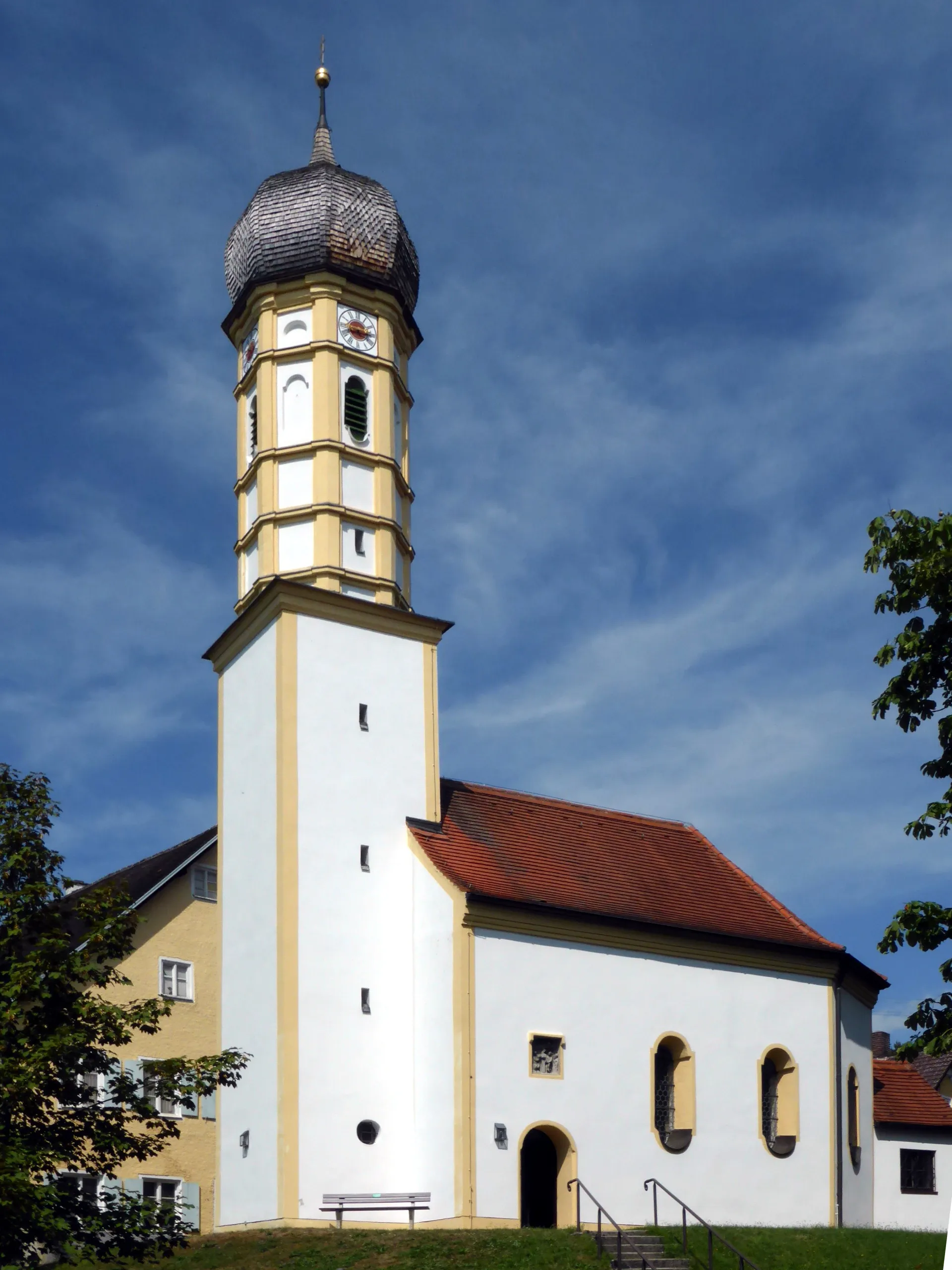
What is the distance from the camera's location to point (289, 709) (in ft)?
98.2

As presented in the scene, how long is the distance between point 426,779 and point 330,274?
32.3 feet

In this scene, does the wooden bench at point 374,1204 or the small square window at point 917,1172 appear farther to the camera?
the small square window at point 917,1172

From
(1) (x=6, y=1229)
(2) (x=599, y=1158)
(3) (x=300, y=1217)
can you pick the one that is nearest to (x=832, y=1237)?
(2) (x=599, y=1158)

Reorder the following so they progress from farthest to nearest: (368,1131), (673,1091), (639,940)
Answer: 1. (639,940)
2. (673,1091)
3. (368,1131)

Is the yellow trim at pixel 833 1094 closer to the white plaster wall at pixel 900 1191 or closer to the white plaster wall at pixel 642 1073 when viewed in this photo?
the white plaster wall at pixel 642 1073

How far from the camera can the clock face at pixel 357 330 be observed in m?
33.0

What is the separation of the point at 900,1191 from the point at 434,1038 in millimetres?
12169

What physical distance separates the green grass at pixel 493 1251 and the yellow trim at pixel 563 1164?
92.4 inches

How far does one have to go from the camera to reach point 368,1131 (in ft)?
93.2

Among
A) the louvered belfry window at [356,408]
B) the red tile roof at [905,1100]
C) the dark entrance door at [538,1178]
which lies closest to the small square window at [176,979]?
the dark entrance door at [538,1178]

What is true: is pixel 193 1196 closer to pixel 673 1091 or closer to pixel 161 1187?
pixel 161 1187

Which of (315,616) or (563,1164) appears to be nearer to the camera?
(563,1164)

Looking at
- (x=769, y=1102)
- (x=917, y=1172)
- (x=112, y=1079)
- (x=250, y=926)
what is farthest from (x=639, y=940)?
(x=112, y=1079)

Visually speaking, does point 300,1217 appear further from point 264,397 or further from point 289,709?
point 264,397
